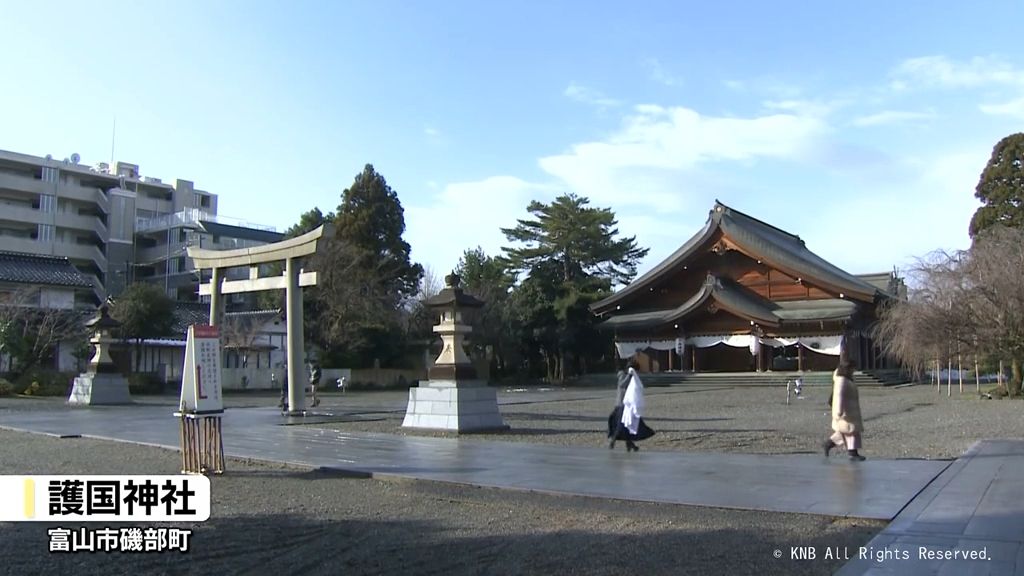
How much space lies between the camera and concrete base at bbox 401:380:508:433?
14602 millimetres

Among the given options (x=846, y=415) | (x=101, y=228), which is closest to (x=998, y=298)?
(x=846, y=415)

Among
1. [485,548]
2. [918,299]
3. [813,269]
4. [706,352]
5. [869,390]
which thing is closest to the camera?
[485,548]

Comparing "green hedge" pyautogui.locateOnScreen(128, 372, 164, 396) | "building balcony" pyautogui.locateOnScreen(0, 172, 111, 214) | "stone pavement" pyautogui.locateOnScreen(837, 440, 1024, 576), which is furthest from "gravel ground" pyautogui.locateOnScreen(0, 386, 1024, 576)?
"building balcony" pyautogui.locateOnScreen(0, 172, 111, 214)

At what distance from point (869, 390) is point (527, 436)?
876 inches

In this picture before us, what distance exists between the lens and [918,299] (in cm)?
2256

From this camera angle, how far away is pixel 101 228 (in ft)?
178

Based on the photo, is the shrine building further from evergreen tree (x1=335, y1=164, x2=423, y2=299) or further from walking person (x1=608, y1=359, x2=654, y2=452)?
walking person (x1=608, y1=359, x2=654, y2=452)

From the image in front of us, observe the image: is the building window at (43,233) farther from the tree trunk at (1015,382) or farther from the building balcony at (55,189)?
the tree trunk at (1015,382)

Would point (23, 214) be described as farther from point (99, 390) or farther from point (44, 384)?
point (99, 390)

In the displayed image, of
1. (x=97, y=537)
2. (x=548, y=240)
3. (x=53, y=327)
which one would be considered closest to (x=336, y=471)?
(x=97, y=537)

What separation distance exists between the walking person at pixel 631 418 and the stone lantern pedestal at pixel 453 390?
3702 mm

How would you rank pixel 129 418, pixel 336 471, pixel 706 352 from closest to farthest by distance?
pixel 336 471
pixel 129 418
pixel 706 352

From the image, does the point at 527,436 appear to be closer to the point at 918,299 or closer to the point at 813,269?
the point at 918,299

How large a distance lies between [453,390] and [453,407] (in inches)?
12.3
